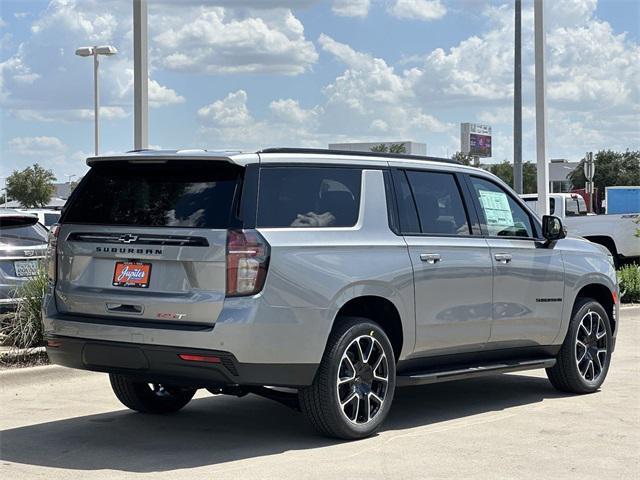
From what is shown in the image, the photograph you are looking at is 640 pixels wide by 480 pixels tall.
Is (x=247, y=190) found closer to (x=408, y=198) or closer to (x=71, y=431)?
(x=408, y=198)

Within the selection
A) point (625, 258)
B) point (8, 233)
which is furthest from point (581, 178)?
point (8, 233)

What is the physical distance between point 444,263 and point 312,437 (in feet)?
5.28

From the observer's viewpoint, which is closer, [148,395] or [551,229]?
[148,395]

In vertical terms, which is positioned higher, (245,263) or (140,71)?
(140,71)

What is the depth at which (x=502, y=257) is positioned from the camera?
8523 millimetres

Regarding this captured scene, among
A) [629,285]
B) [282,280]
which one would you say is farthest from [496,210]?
[629,285]

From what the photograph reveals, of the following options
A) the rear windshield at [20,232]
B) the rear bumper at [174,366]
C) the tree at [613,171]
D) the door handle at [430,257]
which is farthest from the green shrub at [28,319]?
the tree at [613,171]

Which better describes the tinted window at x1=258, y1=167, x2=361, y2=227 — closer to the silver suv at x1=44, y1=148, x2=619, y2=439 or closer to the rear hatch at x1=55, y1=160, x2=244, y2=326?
the silver suv at x1=44, y1=148, x2=619, y2=439

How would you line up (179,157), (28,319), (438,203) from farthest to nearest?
(28,319), (438,203), (179,157)

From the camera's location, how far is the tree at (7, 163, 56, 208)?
70938 mm

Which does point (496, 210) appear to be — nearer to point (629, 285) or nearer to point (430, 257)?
point (430, 257)

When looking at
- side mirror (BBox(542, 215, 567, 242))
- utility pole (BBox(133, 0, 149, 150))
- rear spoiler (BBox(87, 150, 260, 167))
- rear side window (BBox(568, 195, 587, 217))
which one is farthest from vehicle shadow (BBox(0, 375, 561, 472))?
rear side window (BBox(568, 195, 587, 217))

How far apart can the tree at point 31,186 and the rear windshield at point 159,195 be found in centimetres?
6453

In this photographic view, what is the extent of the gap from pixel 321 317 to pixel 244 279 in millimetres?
613
